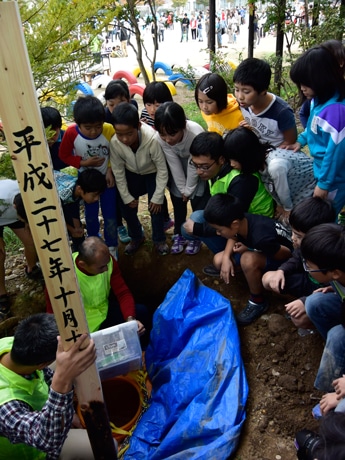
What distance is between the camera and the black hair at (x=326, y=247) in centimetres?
208

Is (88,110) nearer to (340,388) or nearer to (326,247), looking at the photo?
→ (326,247)

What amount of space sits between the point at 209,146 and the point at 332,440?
216cm

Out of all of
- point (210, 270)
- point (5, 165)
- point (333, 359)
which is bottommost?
point (210, 270)

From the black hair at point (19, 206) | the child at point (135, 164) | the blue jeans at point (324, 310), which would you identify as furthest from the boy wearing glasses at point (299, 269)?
the black hair at point (19, 206)

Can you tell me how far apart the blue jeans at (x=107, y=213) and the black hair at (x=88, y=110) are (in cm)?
71

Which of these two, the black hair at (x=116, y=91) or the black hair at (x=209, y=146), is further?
the black hair at (x=116, y=91)

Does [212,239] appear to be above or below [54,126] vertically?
below

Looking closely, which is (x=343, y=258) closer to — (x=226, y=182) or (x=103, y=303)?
(x=226, y=182)

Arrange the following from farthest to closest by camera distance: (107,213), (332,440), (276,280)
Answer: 1. (107,213)
2. (276,280)
3. (332,440)

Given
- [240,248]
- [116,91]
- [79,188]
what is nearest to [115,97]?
[116,91]

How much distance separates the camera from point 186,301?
3361 mm

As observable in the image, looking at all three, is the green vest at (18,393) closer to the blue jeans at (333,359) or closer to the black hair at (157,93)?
the blue jeans at (333,359)

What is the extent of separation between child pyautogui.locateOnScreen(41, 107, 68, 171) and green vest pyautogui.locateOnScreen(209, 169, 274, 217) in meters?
1.38

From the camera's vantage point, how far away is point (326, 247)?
2086 millimetres
